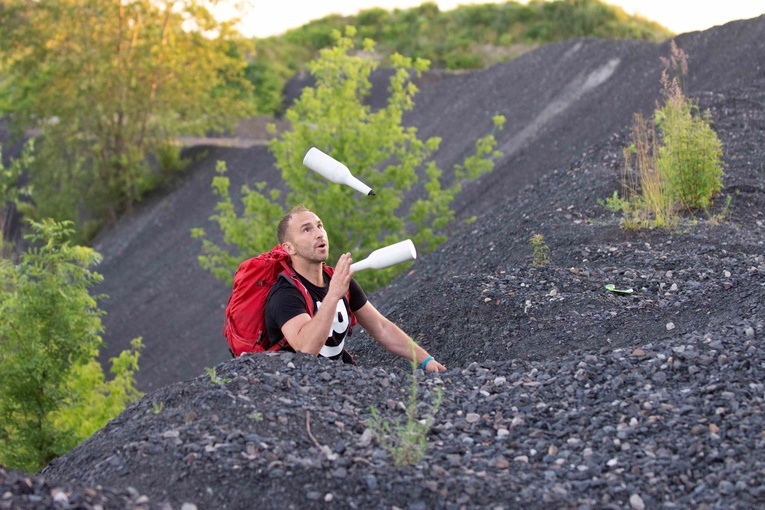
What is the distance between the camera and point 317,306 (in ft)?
20.5

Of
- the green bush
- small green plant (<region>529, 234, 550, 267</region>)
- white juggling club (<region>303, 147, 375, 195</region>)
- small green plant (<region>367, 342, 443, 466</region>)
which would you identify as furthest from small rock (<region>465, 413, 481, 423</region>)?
the green bush

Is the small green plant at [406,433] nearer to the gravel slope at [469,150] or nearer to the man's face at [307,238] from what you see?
the man's face at [307,238]

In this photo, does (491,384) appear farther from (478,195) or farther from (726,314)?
(478,195)

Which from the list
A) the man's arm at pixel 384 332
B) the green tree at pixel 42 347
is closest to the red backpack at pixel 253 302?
the man's arm at pixel 384 332

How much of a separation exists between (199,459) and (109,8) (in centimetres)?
2676

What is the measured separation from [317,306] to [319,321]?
455mm

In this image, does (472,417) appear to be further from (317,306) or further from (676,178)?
(676,178)

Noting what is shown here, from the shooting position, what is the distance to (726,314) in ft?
21.7

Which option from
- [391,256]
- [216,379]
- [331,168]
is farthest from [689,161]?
[216,379]

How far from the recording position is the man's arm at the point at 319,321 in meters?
5.72

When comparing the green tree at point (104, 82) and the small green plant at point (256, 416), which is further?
the green tree at point (104, 82)

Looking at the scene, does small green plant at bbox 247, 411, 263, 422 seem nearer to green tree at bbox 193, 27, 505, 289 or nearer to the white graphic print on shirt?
the white graphic print on shirt

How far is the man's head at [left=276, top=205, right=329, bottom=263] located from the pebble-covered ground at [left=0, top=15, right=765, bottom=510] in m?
0.78

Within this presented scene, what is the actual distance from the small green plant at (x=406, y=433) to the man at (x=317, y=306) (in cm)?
86
